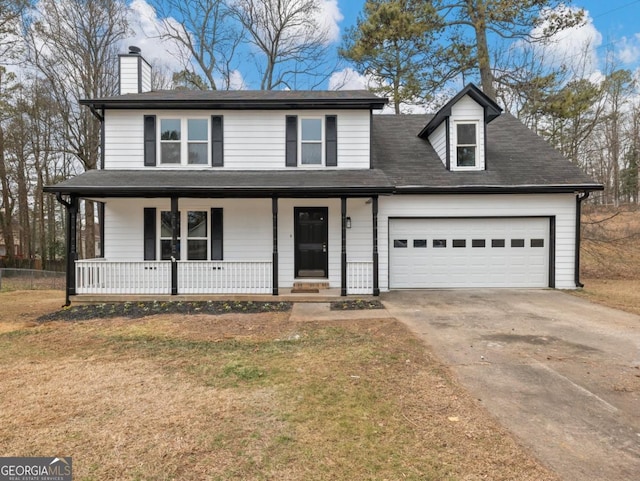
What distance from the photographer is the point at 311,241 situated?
10.6m

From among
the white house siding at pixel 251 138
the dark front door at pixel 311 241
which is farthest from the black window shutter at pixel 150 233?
the dark front door at pixel 311 241

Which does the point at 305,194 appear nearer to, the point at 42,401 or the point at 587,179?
the point at 42,401

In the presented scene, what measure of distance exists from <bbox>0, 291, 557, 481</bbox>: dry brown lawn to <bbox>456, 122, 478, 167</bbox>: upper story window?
7.24 meters

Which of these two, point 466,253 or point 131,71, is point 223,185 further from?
point 466,253

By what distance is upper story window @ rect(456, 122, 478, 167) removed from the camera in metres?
10.9

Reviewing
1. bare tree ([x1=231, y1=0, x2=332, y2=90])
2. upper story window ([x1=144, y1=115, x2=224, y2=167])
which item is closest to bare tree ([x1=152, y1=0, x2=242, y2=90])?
bare tree ([x1=231, y1=0, x2=332, y2=90])

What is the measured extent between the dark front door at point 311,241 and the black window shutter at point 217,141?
8.73 ft

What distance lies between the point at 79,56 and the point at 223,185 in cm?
1428

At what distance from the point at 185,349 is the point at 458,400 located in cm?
386

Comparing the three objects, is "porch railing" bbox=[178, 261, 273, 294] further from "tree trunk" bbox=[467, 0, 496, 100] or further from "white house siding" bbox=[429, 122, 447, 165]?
"tree trunk" bbox=[467, 0, 496, 100]

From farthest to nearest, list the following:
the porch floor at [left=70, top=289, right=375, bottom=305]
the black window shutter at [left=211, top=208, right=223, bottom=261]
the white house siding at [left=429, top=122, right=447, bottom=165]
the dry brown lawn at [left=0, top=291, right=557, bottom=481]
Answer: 1. the white house siding at [left=429, top=122, right=447, bottom=165]
2. the black window shutter at [left=211, top=208, right=223, bottom=261]
3. the porch floor at [left=70, top=289, right=375, bottom=305]
4. the dry brown lawn at [left=0, top=291, right=557, bottom=481]

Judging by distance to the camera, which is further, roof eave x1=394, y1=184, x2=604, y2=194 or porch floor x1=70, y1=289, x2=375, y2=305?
roof eave x1=394, y1=184, x2=604, y2=194

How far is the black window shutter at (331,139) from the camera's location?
10.3 m

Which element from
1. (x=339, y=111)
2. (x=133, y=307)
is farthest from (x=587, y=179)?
(x=133, y=307)
